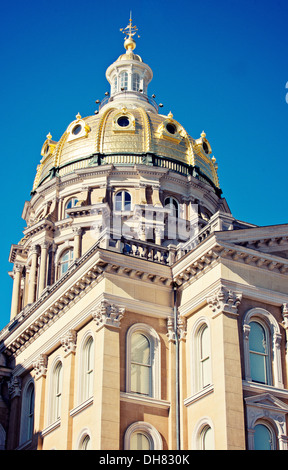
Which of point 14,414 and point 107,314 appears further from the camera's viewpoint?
point 14,414

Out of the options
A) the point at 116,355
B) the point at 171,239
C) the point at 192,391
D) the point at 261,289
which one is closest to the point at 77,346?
the point at 116,355

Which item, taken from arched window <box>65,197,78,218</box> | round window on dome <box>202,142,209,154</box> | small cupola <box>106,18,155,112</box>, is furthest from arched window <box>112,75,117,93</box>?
arched window <box>65,197,78,218</box>

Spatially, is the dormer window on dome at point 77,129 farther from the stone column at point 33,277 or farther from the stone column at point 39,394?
the stone column at point 39,394

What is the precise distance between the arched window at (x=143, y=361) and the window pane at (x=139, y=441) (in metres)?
1.45

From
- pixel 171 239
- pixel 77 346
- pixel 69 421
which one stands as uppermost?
pixel 171 239

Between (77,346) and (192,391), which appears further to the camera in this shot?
(77,346)

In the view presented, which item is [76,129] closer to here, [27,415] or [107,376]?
[27,415]

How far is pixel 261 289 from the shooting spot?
28.5m

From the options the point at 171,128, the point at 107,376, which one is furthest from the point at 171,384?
the point at 171,128

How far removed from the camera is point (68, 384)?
97.8ft

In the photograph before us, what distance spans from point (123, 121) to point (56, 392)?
23.8 metres

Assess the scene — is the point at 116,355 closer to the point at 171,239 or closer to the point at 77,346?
the point at 77,346

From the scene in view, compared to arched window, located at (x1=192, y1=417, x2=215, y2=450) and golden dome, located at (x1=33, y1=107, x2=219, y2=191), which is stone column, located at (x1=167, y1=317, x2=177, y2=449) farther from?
golden dome, located at (x1=33, y1=107, x2=219, y2=191)
